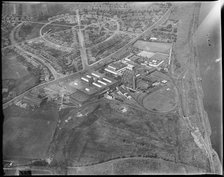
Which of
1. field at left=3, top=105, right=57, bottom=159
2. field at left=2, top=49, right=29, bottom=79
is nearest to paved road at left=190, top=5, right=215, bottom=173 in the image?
field at left=3, top=105, right=57, bottom=159

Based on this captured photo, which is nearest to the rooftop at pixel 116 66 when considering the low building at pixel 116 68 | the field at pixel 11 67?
the low building at pixel 116 68

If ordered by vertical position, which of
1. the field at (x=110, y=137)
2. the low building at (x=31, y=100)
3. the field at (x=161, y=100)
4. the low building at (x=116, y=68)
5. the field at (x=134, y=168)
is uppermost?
the low building at (x=116, y=68)

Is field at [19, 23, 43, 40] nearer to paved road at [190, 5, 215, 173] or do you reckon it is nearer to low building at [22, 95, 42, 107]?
low building at [22, 95, 42, 107]

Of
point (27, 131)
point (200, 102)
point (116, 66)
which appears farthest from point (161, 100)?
point (27, 131)

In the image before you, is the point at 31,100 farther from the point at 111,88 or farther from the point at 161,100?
the point at 161,100

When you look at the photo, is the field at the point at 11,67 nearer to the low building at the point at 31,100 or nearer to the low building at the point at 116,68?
the low building at the point at 31,100

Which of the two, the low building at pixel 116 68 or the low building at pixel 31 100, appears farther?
the low building at pixel 116 68

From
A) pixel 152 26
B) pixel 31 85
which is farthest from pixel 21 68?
pixel 152 26
